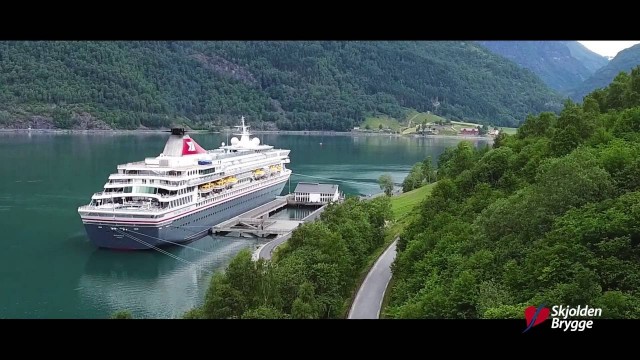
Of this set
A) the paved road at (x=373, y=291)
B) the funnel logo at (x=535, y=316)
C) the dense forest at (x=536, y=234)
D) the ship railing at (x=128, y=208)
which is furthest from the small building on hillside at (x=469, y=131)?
the funnel logo at (x=535, y=316)

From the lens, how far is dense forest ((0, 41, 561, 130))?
5631 centimetres

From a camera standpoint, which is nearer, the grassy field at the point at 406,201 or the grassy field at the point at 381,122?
the grassy field at the point at 406,201

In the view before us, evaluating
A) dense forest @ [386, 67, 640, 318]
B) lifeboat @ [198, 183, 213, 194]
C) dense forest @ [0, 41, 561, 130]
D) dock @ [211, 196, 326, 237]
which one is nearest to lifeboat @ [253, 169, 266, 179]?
dock @ [211, 196, 326, 237]

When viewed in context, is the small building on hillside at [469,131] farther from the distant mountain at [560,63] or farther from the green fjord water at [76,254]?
the distant mountain at [560,63]

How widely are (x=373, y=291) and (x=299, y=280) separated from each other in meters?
1.85

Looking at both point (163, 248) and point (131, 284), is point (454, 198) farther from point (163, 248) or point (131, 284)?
point (163, 248)

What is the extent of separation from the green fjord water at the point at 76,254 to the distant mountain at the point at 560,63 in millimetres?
68565

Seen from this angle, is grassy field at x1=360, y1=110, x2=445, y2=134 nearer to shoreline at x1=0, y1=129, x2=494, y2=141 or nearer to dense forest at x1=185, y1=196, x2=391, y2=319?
shoreline at x1=0, y1=129, x2=494, y2=141

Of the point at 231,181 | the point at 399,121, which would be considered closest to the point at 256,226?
the point at 231,181

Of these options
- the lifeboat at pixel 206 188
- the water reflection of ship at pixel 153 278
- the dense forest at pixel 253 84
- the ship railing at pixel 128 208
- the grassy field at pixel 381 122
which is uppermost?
the dense forest at pixel 253 84

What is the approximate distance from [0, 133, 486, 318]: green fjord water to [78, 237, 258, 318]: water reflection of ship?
0.9 inches

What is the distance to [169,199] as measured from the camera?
17.7m

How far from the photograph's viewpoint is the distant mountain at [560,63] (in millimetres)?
94875

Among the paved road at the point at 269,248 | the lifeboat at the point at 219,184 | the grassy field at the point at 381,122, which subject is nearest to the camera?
the paved road at the point at 269,248
